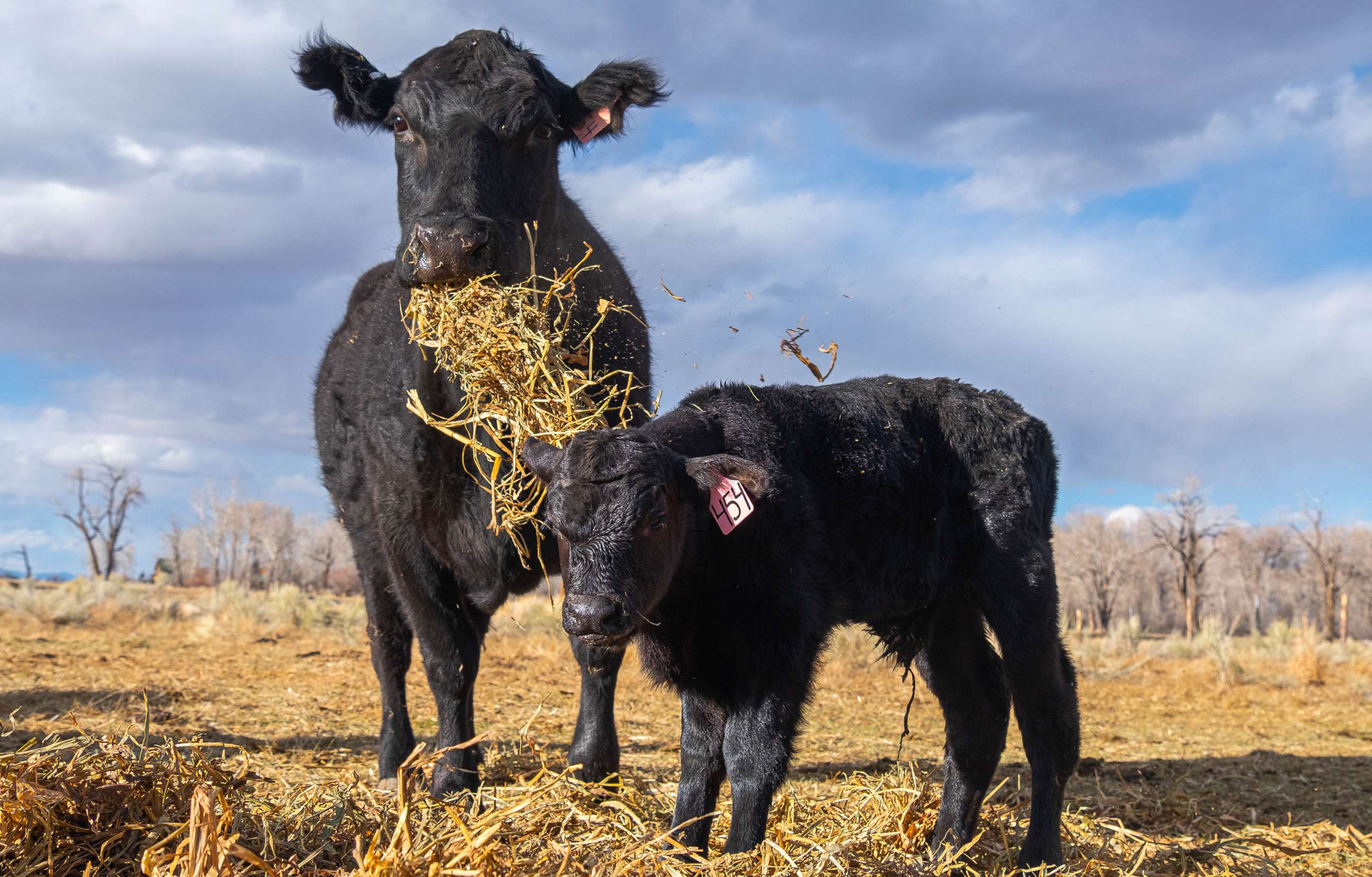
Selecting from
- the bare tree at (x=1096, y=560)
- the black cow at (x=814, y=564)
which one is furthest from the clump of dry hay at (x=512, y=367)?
the bare tree at (x=1096, y=560)

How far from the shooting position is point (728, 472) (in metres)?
4.52

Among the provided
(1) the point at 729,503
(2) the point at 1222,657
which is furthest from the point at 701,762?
(2) the point at 1222,657

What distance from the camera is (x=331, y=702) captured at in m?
10.0

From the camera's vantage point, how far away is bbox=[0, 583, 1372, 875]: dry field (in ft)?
11.5

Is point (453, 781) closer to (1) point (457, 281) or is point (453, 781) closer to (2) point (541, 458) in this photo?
(2) point (541, 458)

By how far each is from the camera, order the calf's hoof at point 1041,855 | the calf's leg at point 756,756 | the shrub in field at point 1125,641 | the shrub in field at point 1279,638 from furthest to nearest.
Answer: the shrub in field at point 1125,641 < the shrub in field at point 1279,638 < the calf's hoof at point 1041,855 < the calf's leg at point 756,756

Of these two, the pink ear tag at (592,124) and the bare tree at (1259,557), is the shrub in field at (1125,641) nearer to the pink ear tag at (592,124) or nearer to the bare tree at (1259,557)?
the pink ear tag at (592,124)

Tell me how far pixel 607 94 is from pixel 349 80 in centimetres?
155

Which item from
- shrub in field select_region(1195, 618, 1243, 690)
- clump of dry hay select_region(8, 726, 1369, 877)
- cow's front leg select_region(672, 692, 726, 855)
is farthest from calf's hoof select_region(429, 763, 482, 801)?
shrub in field select_region(1195, 618, 1243, 690)

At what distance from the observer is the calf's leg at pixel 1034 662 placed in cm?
528

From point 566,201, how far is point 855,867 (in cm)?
450

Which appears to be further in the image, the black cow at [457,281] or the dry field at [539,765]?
the black cow at [457,281]

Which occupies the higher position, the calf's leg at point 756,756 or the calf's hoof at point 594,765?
the calf's leg at point 756,756

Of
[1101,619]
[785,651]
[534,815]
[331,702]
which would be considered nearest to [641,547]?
[785,651]
